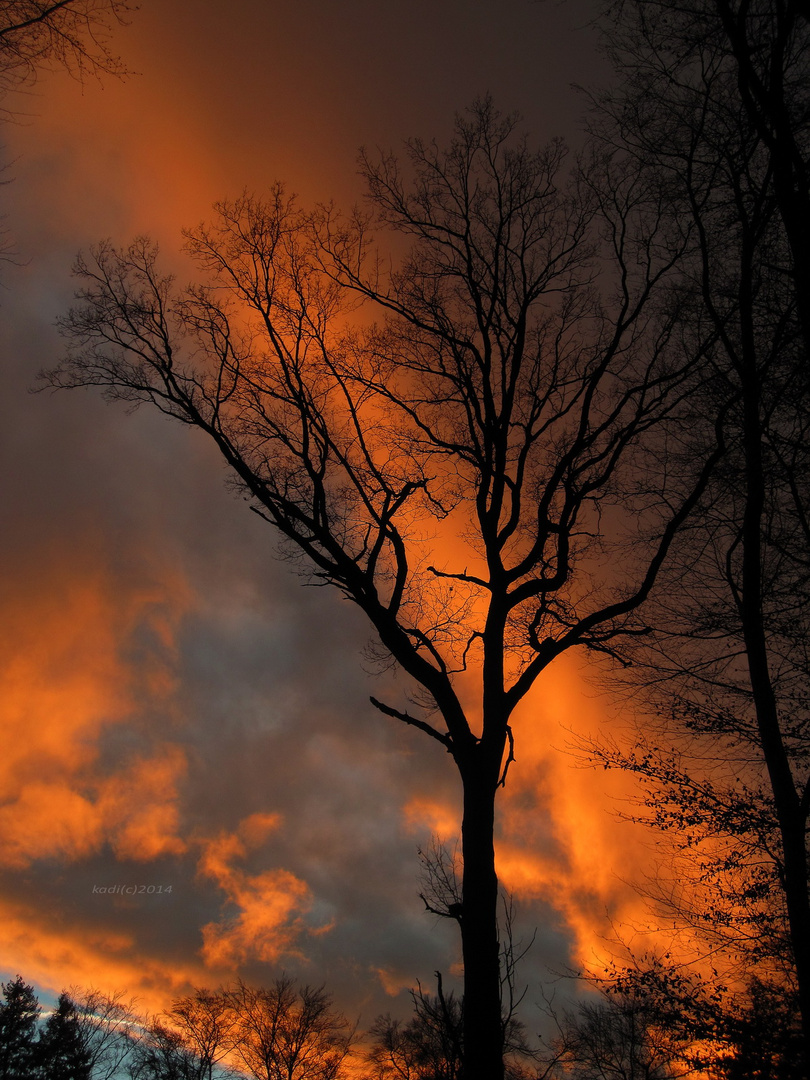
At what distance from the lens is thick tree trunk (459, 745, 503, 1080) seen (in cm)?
519

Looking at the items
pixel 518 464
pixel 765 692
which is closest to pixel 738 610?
pixel 765 692

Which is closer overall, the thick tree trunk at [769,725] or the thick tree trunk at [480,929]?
the thick tree trunk at [480,929]

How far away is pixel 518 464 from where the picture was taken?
8484 mm

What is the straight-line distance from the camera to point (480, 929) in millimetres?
5633

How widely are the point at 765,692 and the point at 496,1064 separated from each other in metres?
4.53

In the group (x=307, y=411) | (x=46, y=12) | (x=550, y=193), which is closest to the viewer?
(x=46, y=12)

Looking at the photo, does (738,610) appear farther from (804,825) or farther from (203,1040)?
(203,1040)

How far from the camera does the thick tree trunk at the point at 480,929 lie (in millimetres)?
5188

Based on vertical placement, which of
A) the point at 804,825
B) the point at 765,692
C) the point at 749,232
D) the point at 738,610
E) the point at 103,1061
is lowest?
the point at 103,1061

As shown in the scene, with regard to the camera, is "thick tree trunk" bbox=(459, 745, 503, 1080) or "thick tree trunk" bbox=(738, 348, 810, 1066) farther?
"thick tree trunk" bbox=(738, 348, 810, 1066)

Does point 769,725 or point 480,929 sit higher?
point 769,725

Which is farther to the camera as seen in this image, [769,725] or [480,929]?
[769,725]

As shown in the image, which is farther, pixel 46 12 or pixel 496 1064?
pixel 496 1064

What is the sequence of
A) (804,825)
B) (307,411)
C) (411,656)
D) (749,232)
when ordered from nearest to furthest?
(749,232) → (804,825) → (411,656) → (307,411)
